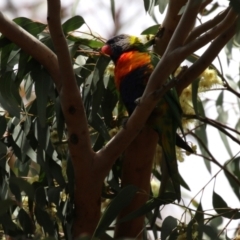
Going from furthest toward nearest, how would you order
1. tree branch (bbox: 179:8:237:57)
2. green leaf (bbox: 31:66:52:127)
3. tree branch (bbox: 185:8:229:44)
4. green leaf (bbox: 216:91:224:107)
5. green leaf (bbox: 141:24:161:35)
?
green leaf (bbox: 216:91:224:107)
green leaf (bbox: 141:24:161:35)
green leaf (bbox: 31:66:52:127)
tree branch (bbox: 185:8:229:44)
tree branch (bbox: 179:8:237:57)

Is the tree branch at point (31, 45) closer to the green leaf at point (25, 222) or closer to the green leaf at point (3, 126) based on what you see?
the green leaf at point (3, 126)

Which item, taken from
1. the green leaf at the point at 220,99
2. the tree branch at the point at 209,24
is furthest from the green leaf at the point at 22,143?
the green leaf at the point at 220,99

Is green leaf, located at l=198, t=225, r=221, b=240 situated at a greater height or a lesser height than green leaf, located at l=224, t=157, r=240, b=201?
lesser

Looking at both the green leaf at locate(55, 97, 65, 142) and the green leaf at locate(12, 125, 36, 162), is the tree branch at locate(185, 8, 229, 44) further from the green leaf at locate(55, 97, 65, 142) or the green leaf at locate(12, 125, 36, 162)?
the green leaf at locate(12, 125, 36, 162)

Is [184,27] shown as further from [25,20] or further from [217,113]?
[217,113]

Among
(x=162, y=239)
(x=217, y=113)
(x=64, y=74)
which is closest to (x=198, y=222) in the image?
(x=162, y=239)

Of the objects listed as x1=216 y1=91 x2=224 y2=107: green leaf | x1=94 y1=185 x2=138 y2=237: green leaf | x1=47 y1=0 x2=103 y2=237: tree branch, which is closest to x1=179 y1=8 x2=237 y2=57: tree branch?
x1=47 y1=0 x2=103 y2=237: tree branch

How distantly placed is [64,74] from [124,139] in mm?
206

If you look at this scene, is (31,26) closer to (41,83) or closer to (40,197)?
(41,83)

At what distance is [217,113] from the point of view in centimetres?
260

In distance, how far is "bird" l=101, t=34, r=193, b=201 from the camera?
1.64m

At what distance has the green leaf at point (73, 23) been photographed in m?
1.61

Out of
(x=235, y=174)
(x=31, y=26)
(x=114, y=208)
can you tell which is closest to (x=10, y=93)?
(x=31, y=26)

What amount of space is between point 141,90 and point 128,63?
4.2 inches
